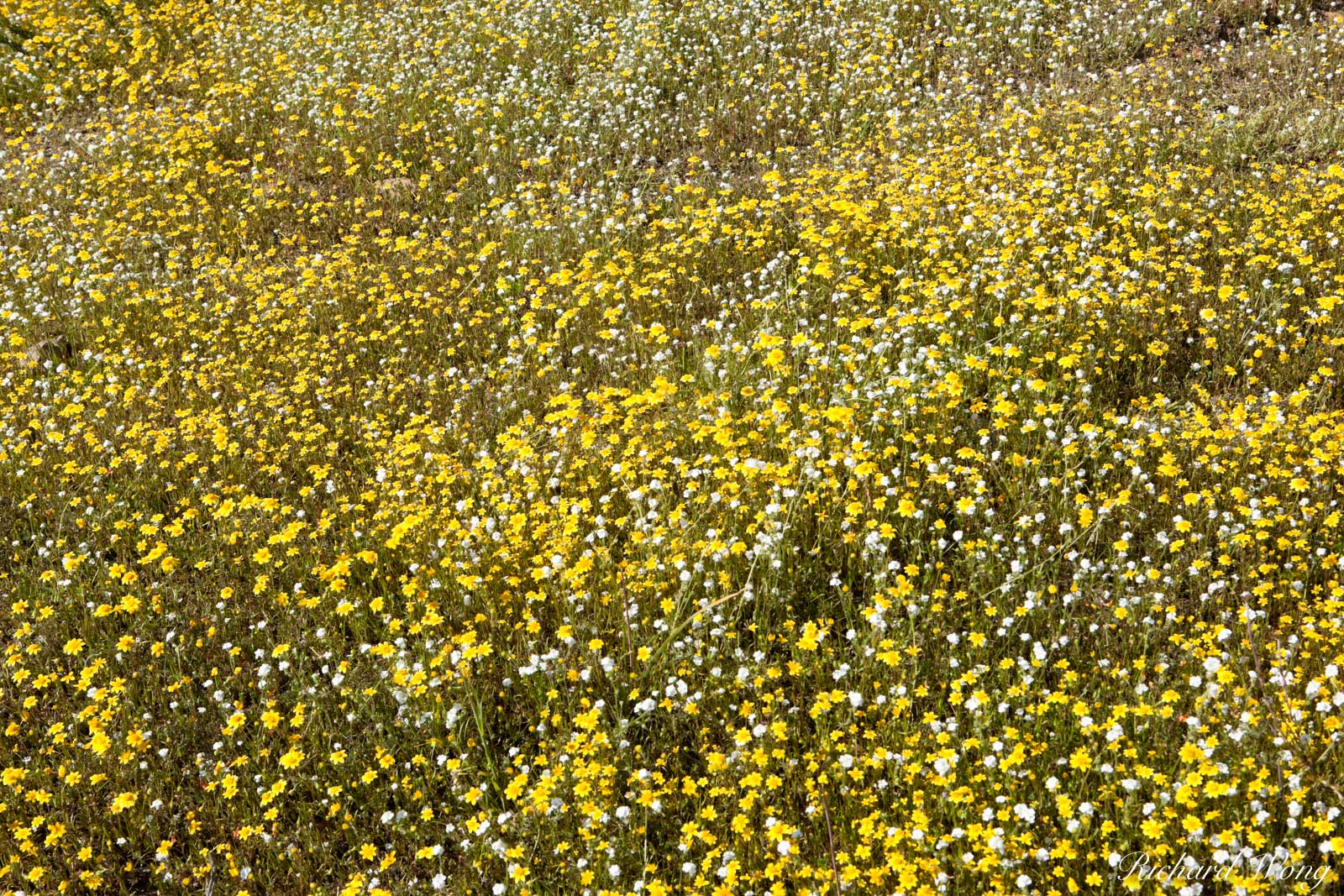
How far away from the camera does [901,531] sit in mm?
5016

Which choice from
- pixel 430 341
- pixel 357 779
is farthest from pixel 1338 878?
pixel 430 341

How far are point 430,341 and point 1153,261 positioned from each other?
15.9 ft

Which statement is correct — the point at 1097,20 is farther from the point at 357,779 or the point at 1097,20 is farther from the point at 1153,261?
the point at 357,779

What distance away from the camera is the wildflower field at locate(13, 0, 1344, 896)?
3.95m

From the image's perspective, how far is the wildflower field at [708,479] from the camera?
395 centimetres

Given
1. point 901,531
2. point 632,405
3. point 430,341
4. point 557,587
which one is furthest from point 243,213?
point 901,531

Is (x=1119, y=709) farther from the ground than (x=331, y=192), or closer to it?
closer to it

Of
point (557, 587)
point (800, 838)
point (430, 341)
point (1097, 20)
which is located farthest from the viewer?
point (1097, 20)

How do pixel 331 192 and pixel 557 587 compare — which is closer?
pixel 557 587

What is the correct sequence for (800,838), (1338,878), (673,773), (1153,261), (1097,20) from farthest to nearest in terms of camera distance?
(1097,20) < (1153,261) < (673,773) < (800,838) < (1338,878)

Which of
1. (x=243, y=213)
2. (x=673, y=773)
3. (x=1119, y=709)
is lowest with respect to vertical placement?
(x=673, y=773)

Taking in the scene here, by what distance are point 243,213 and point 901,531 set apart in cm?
681

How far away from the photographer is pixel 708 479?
211 inches

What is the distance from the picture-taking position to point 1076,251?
6.75 metres
